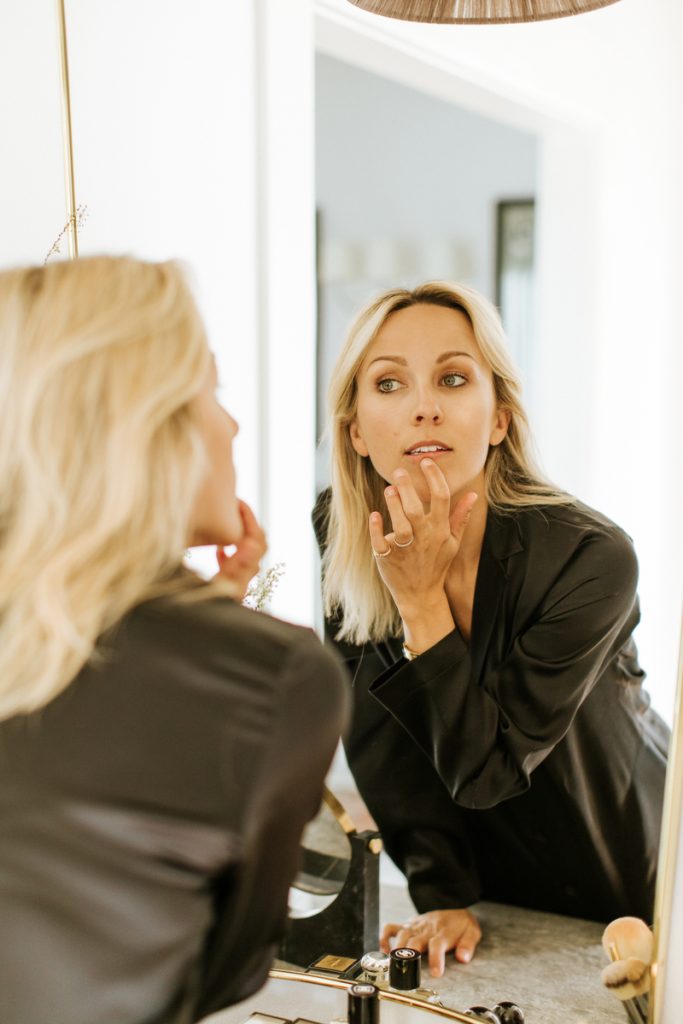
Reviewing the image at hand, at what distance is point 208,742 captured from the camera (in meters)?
0.59

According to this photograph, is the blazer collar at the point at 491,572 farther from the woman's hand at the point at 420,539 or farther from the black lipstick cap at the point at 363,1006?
the black lipstick cap at the point at 363,1006

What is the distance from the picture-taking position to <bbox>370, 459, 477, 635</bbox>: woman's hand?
1.00m

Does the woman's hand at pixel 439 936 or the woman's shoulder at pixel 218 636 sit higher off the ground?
the woman's shoulder at pixel 218 636

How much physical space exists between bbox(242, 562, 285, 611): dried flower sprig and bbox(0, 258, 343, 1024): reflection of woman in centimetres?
44

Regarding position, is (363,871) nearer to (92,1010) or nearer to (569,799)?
(569,799)

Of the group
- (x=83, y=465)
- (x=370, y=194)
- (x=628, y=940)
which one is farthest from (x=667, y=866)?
(x=370, y=194)

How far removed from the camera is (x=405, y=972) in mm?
1042

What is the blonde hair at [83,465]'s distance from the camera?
0.61m

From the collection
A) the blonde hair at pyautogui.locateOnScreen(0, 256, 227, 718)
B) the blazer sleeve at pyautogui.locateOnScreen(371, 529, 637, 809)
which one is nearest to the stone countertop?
the blazer sleeve at pyautogui.locateOnScreen(371, 529, 637, 809)

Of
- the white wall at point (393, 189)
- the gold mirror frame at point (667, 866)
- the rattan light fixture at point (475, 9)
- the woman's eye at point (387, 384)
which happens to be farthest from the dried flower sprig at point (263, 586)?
the rattan light fixture at point (475, 9)

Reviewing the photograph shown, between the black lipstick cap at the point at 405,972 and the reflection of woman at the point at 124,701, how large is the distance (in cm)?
44

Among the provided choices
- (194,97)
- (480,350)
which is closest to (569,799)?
(480,350)

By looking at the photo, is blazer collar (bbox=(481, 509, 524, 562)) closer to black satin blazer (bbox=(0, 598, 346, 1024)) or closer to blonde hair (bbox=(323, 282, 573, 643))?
blonde hair (bbox=(323, 282, 573, 643))

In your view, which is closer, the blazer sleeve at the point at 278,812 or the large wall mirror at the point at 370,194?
the blazer sleeve at the point at 278,812
